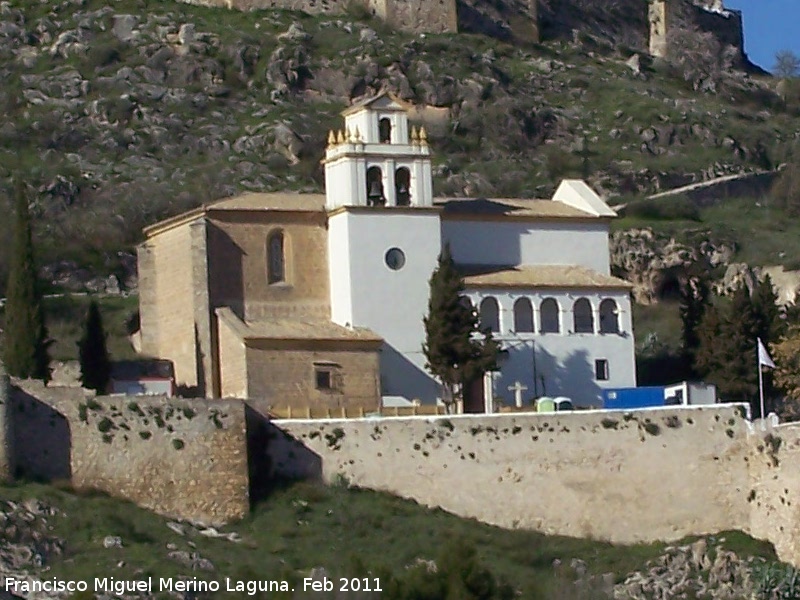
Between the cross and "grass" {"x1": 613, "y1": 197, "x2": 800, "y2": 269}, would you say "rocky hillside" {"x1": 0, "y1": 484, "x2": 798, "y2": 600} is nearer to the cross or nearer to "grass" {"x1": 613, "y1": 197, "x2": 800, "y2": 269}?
the cross

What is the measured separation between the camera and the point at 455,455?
63906 millimetres

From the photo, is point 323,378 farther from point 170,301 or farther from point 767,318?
point 767,318

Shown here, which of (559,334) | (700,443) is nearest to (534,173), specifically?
(559,334)

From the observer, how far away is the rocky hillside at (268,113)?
9806cm

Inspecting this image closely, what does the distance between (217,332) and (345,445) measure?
23.9ft

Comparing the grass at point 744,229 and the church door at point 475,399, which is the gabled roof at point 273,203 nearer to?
the church door at point 475,399

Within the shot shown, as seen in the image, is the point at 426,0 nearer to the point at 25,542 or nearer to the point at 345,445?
the point at 345,445

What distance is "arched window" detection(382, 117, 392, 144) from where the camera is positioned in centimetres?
7244

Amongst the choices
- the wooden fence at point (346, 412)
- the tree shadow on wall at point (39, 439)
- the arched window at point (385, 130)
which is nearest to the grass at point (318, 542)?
the tree shadow on wall at point (39, 439)

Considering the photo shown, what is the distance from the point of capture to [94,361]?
6906 centimetres

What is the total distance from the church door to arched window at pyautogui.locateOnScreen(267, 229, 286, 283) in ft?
19.8

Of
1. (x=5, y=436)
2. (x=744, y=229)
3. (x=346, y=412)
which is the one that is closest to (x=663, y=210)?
(x=744, y=229)

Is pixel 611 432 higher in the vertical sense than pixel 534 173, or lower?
lower

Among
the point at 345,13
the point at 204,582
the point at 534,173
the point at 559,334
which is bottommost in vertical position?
the point at 204,582
